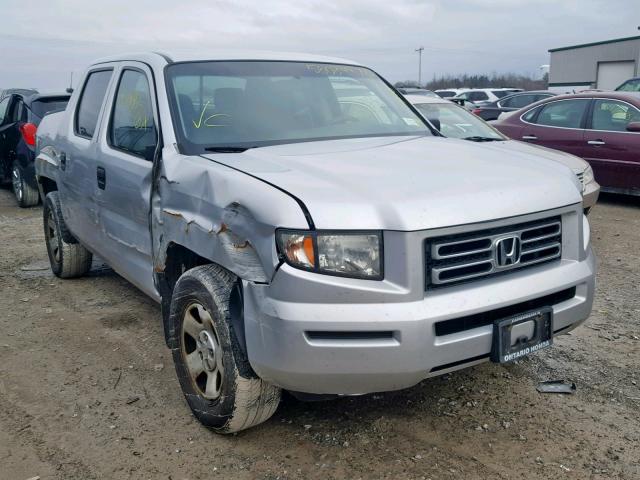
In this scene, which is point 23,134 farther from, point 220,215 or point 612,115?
point 612,115

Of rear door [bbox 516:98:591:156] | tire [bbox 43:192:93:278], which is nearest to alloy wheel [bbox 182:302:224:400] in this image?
tire [bbox 43:192:93:278]

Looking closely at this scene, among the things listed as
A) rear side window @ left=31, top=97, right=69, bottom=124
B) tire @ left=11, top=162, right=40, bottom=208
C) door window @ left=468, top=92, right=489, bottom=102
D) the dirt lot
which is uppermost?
rear side window @ left=31, top=97, right=69, bottom=124

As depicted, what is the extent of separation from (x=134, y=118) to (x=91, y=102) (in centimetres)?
105

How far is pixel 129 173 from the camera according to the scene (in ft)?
12.6

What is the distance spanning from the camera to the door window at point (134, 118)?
12.3ft

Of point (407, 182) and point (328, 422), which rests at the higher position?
point (407, 182)

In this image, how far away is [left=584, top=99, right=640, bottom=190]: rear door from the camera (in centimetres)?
829

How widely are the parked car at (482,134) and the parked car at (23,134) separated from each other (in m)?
5.37

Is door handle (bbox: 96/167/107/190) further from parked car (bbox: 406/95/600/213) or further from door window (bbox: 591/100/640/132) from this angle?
door window (bbox: 591/100/640/132)

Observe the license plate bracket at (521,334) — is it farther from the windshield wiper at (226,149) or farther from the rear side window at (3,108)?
the rear side window at (3,108)

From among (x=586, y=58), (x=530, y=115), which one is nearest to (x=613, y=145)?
(x=530, y=115)

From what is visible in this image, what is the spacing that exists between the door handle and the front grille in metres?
2.45

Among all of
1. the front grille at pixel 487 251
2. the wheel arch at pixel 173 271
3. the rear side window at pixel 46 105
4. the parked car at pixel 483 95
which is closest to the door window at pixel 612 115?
the front grille at pixel 487 251

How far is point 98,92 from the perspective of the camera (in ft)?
15.7
